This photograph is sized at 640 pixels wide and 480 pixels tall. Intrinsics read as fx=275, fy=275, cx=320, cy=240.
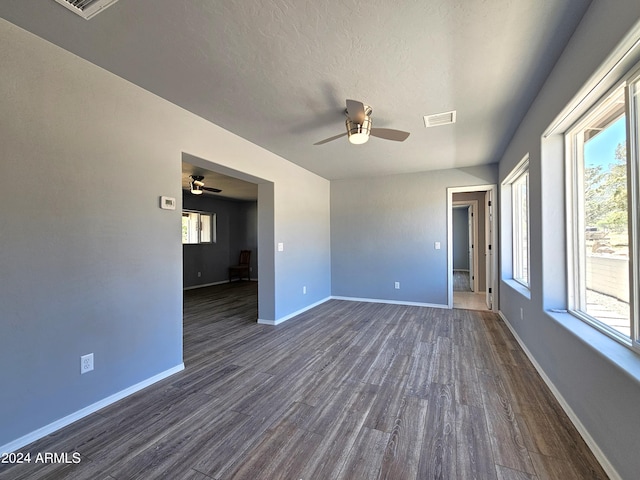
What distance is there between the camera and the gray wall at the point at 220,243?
7414mm

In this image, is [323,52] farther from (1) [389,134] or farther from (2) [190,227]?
(2) [190,227]

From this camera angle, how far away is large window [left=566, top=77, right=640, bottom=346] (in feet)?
4.69

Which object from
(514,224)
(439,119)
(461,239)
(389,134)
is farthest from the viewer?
(461,239)

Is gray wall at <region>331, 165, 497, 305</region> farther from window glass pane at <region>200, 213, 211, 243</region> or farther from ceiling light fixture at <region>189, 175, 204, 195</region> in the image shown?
window glass pane at <region>200, 213, 211, 243</region>

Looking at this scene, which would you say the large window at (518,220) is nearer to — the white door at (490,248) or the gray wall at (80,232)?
the white door at (490,248)

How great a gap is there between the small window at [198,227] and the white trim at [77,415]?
552 centimetres

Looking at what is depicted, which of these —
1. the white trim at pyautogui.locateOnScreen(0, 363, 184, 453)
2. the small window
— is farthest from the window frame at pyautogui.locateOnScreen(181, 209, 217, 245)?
the white trim at pyautogui.locateOnScreen(0, 363, 184, 453)

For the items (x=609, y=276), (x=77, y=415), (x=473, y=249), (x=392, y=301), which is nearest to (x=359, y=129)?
(x=609, y=276)

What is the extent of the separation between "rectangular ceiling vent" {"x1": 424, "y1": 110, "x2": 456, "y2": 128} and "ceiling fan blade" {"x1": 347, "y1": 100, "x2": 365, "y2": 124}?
820 millimetres

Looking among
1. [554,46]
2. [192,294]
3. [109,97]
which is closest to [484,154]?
[554,46]

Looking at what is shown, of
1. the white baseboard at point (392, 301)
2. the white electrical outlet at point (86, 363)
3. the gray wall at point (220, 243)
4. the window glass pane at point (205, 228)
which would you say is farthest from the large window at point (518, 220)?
the window glass pane at point (205, 228)

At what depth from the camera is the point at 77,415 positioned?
1.89 metres

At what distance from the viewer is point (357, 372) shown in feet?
8.47

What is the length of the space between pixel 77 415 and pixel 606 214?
3757 millimetres
